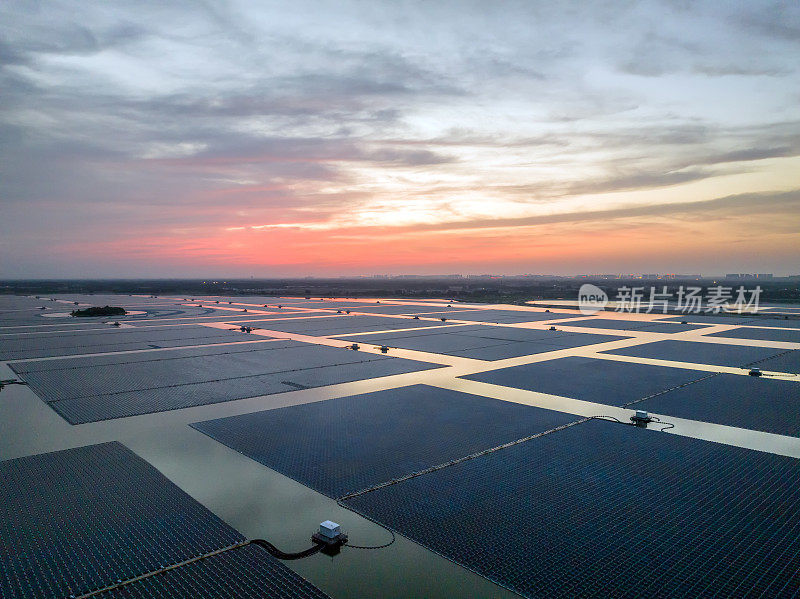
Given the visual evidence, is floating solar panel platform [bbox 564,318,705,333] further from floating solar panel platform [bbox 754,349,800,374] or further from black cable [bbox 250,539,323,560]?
black cable [bbox 250,539,323,560]

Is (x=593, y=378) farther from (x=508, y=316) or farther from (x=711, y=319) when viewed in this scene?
(x=711, y=319)

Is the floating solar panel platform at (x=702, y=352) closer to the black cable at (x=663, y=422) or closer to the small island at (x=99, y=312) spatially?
the black cable at (x=663, y=422)

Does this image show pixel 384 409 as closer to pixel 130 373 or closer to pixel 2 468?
pixel 2 468

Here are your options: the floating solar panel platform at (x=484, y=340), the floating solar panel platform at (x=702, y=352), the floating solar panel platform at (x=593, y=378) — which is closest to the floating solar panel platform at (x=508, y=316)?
the floating solar panel platform at (x=484, y=340)

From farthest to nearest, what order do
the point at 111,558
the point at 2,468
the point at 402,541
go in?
the point at 2,468
the point at 402,541
the point at 111,558

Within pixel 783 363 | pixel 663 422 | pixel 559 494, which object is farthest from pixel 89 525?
pixel 783 363

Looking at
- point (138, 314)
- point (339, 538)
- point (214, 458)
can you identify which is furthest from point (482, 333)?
point (138, 314)
